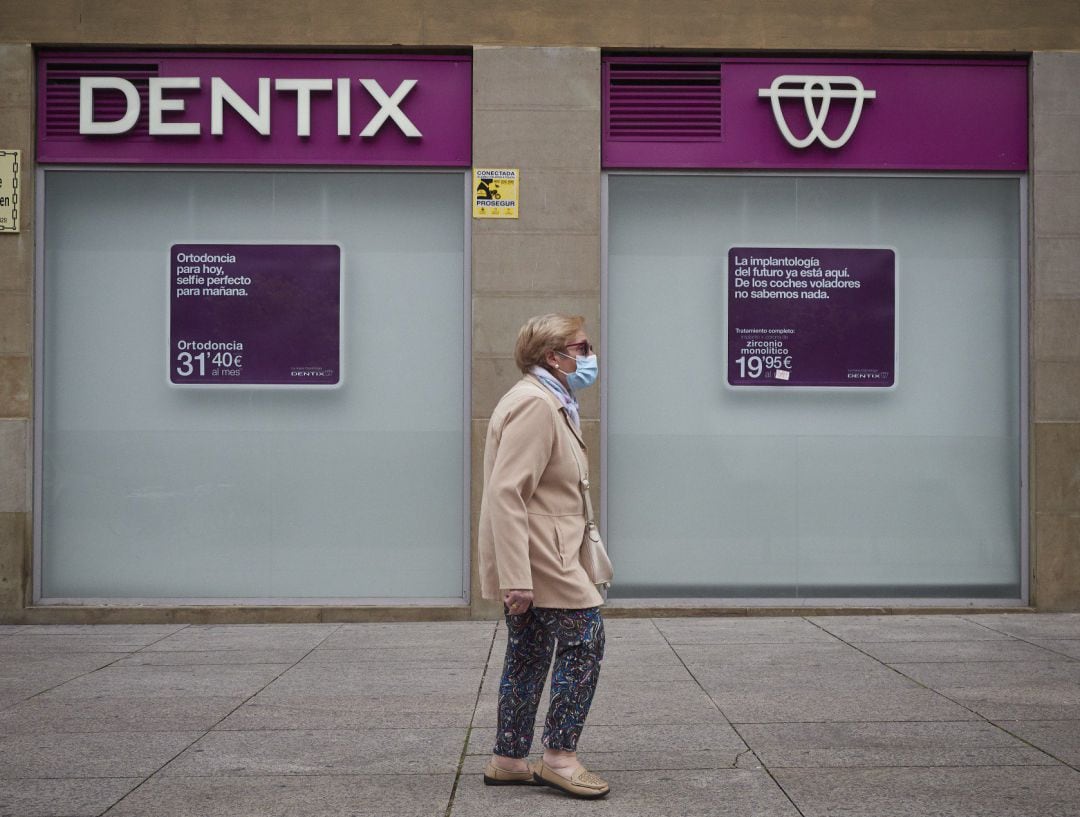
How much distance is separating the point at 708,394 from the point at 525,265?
68.7 inches

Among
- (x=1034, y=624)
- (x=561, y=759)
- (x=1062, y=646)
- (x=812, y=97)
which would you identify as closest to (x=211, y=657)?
(x=561, y=759)

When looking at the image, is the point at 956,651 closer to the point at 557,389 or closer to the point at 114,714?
the point at 557,389

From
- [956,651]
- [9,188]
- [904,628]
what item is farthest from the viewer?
[9,188]

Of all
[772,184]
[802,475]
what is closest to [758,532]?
[802,475]

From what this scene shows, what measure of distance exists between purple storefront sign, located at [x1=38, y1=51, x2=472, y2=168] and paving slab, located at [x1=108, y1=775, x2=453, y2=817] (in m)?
5.65

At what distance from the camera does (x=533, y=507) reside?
466 cm

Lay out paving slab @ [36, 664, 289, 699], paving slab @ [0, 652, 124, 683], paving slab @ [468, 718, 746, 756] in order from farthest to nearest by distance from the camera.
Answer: paving slab @ [0, 652, 124, 683]
paving slab @ [36, 664, 289, 699]
paving slab @ [468, 718, 746, 756]

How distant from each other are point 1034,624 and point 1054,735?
3.67m

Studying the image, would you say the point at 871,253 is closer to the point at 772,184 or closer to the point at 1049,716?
the point at 772,184

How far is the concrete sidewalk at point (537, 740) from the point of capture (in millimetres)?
4539

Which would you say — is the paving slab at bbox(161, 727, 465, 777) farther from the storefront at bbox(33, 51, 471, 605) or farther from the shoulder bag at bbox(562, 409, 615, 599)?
the storefront at bbox(33, 51, 471, 605)

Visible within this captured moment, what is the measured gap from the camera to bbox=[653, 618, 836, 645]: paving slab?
8258 mm

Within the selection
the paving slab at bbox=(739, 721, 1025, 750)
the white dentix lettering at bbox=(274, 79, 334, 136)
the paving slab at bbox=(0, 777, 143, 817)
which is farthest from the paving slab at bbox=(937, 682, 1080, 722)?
the white dentix lettering at bbox=(274, 79, 334, 136)

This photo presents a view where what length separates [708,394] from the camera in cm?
945
